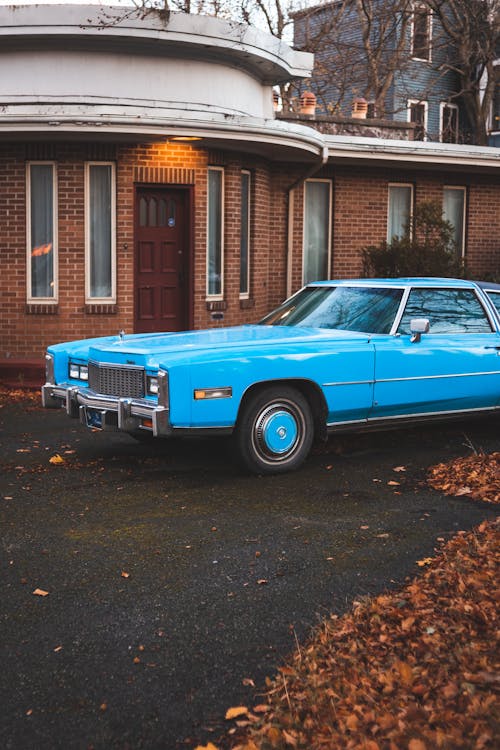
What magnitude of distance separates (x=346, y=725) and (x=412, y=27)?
3091 centimetres

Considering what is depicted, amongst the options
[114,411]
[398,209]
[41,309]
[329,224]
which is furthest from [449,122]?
[114,411]

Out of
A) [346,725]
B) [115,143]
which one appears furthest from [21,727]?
[115,143]

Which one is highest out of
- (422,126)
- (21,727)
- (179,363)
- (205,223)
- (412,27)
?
(412,27)

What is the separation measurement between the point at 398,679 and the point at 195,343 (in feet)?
13.4

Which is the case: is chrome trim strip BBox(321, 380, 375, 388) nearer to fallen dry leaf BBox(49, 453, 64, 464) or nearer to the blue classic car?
the blue classic car

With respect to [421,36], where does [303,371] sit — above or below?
below

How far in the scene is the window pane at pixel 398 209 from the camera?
17.0m

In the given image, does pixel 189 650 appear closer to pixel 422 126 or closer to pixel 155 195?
pixel 155 195

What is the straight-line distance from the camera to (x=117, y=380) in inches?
282

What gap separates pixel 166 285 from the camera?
13.7m

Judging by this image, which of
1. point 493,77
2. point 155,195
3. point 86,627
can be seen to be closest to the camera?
point 86,627

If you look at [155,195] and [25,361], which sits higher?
[155,195]

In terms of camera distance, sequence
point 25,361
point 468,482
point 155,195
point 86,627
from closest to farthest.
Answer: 1. point 86,627
2. point 468,482
3. point 25,361
4. point 155,195

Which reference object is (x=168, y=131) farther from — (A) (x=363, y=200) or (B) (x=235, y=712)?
(B) (x=235, y=712)
